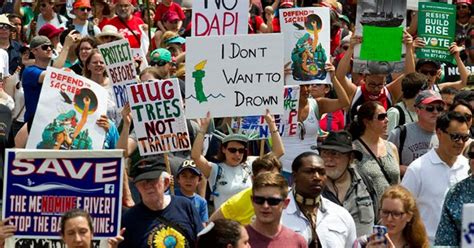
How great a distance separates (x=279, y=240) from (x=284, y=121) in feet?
15.6

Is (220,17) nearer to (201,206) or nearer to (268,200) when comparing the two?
(201,206)

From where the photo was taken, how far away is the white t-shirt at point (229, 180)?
1295cm

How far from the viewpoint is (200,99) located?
1338 cm

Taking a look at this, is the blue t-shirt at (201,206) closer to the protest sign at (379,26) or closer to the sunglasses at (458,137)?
the sunglasses at (458,137)

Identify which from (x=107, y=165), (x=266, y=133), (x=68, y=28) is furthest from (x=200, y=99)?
(x=68, y=28)

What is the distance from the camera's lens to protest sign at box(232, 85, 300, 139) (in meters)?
14.3

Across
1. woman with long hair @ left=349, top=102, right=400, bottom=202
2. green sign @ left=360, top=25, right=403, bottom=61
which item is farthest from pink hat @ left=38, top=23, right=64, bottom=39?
woman with long hair @ left=349, top=102, right=400, bottom=202

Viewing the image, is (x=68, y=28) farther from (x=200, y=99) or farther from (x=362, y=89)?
(x=200, y=99)

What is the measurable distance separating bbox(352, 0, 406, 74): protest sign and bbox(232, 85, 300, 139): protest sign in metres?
1.37

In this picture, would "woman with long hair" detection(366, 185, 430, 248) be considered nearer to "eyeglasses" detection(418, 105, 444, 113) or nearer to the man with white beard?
the man with white beard

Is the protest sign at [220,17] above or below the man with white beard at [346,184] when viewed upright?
above

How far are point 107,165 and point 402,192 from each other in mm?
1862

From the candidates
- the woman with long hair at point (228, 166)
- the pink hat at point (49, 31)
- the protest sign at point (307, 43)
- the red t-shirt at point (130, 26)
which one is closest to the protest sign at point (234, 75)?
the woman with long hair at point (228, 166)

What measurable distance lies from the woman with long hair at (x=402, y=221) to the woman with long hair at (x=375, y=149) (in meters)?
2.06
